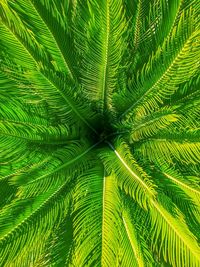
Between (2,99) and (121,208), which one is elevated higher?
(2,99)

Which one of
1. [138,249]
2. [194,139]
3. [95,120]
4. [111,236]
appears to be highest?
[95,120]

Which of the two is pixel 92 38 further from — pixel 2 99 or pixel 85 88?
pixel 2 99

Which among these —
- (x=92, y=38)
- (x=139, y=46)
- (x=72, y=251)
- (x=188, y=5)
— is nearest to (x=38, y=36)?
(x=92, y=38)

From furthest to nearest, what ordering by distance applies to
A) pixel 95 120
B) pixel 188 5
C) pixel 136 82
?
pixel 95 120
pixel 136 82
pixel 188 5

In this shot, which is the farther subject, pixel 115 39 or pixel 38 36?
pixel 38 36

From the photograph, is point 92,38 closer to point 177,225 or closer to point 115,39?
point 115,39

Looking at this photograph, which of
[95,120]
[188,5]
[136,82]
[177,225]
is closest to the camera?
[177,225]

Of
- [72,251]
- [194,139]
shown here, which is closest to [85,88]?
[194,139]
